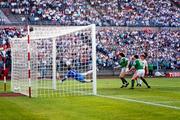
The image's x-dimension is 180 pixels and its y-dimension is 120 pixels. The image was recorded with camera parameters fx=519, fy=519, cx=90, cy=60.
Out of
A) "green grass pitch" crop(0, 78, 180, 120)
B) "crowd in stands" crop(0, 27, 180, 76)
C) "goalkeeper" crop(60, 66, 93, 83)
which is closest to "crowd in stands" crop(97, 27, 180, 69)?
"crowd in stands" crop(0, 27, 180, 76)

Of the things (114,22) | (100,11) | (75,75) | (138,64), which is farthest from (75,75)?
(100,11)

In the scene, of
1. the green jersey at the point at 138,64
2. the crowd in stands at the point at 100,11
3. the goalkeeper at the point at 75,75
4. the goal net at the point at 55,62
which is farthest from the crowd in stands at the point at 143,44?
the goalkeeper at the point at 75,75

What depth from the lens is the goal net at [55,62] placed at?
24375mm

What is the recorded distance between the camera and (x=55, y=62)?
2702 cm

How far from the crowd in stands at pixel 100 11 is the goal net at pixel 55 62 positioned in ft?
92.3

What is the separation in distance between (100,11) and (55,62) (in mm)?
35020

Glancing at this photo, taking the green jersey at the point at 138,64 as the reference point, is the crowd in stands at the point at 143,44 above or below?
above

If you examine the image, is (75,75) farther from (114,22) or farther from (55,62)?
(114,22)

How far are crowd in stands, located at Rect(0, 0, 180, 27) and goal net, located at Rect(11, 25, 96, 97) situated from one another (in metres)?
Answer: 28.1

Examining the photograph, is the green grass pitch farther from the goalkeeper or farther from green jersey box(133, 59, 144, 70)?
green jersey box(133, 59, 144, 70)

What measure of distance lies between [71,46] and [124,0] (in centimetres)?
3832

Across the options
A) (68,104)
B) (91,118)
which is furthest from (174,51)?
(91,118)

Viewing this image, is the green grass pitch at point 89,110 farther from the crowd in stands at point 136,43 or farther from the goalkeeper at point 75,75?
the crowd in stands at point 136,43

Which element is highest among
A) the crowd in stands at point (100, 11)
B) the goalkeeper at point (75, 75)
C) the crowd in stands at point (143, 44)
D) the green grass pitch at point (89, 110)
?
the crowd in stands at point (100, 11)
